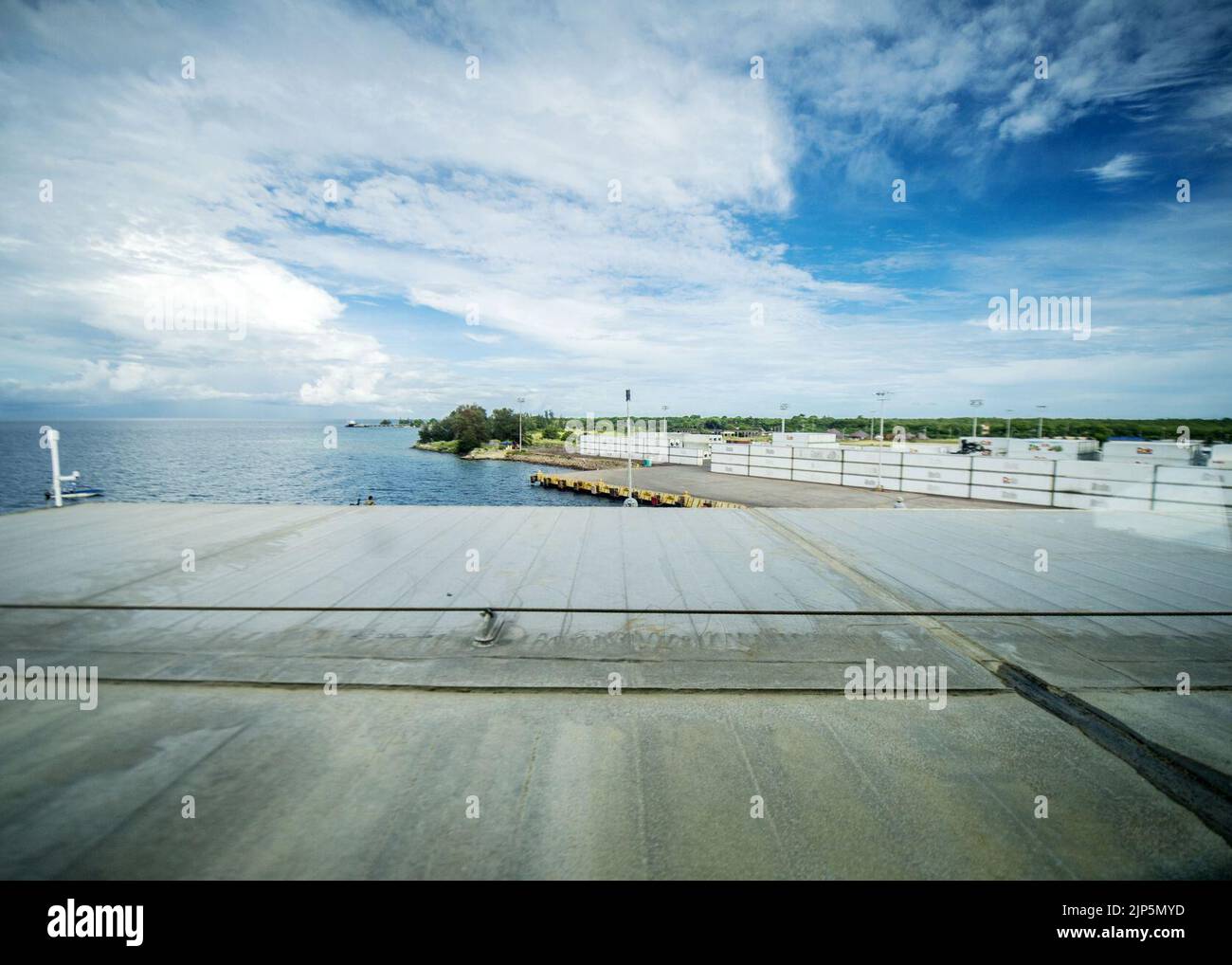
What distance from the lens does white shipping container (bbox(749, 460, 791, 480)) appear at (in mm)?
44656

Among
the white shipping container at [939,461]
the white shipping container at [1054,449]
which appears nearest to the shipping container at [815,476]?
the white shipping container at [939,461]

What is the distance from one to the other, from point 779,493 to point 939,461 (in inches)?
414

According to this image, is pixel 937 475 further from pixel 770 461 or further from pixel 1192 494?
pixel 770 461

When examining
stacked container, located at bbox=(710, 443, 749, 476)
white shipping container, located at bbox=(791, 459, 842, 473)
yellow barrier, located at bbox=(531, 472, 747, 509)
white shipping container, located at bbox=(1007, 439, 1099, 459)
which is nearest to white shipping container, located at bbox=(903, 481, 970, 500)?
white shipping container, located at bbox=(791, 459, 842, 473)

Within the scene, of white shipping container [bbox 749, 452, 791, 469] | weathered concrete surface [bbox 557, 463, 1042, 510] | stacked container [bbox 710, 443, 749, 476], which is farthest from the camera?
stacked container [bbox 710, 443, 749, 476]

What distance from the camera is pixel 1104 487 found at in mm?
27219

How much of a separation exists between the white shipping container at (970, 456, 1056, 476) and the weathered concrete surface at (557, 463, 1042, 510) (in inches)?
80.0

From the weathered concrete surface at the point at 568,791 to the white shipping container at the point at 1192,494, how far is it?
1024 inches

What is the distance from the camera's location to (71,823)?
3.29m

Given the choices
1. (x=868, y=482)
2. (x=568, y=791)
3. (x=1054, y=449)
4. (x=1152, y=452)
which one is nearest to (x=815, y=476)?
(x=868, y=482)

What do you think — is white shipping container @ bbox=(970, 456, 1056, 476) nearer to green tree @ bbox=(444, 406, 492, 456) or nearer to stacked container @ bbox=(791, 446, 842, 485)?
stacked container @ bbox=(791, 446, 842, 485)

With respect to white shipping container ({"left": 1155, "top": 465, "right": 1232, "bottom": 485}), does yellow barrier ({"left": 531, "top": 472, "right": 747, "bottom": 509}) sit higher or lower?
lower

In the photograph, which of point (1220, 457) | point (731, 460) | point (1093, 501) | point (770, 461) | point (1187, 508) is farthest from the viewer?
point (731, 460)
